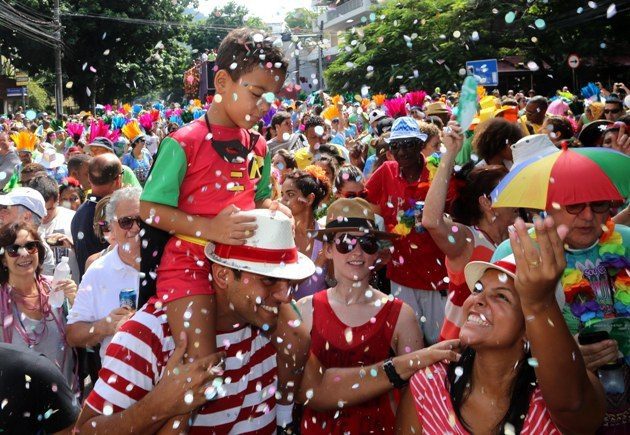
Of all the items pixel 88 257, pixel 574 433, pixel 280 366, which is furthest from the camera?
pixel 88 257

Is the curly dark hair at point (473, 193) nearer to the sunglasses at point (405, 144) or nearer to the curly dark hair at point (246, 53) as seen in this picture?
the sunglasses at point (405, 144)

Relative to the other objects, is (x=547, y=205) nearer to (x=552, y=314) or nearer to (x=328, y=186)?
(x=552, y=314)

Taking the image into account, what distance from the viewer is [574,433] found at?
8.57 feet

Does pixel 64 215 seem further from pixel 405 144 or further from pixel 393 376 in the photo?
pixel 393 376

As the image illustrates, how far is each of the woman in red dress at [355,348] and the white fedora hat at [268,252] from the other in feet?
1.96

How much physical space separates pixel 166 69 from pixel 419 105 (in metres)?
37.8

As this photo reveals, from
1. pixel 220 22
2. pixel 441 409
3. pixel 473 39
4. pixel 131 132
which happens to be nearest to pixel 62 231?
pixel 441 409

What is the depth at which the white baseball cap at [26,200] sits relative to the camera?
6.00m

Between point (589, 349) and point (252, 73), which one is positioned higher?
point (252, 73)

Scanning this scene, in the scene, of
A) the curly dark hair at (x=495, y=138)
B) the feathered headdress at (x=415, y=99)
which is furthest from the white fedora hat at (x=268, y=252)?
the feathered headdress at (x=415, y=99)

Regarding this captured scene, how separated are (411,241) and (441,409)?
2.94m

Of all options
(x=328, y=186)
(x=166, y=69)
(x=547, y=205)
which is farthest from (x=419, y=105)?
(x=166, y=69)

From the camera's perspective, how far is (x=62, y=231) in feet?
22.8

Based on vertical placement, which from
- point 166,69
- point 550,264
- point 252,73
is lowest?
point 166,69
